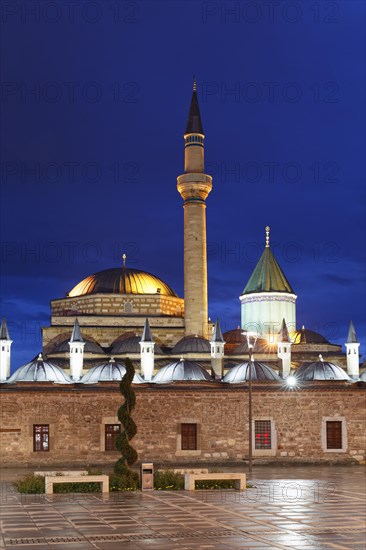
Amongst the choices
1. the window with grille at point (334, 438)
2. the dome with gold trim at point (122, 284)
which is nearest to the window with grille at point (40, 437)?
the window with grille at point (334, 438)

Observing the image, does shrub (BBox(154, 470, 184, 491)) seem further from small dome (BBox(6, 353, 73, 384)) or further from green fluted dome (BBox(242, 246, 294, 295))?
green fluted dome (BBox(242, 246, 294, 295))

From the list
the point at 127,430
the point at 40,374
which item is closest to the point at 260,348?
the point at 40,374

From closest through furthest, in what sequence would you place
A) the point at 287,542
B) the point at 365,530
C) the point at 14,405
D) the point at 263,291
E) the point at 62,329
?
1. the point at 287,542
2. the point at 365,530
3. the point at 14,405
4. the point at 62,329
5. the point at 263,291

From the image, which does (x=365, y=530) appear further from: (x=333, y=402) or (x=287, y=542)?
(x=333, y=402)

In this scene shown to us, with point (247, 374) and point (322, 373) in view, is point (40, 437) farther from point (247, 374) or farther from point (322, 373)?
point (322, 373)

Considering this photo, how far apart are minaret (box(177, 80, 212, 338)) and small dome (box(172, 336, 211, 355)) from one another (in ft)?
6.88

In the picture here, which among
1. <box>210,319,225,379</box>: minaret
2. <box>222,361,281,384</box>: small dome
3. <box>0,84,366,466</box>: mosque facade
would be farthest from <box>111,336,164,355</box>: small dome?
<box>222,361,281,384</box>: small dome

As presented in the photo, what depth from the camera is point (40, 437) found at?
87.1ft

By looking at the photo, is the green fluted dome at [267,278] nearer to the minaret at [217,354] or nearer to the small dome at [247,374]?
the minaret at [217,354]

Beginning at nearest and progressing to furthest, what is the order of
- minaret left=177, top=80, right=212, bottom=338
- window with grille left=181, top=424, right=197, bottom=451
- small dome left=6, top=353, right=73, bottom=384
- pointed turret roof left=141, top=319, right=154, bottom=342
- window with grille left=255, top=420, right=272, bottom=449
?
window with grille left=181, top=424, right=197, bottom=451 → window with grille left=255, top=420, right=272, bottom=449 → small dome left=6, top=353, right=73, bottom=384 → pointed turret roof left=141, top=319, right=154, bottom=342 → minaret left=177, top=80, right=212, bottom=338

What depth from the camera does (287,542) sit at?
438 inches

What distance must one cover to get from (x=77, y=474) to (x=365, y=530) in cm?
793

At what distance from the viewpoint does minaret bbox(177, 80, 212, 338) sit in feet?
135

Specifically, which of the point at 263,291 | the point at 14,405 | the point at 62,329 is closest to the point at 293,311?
the point at 263,291
